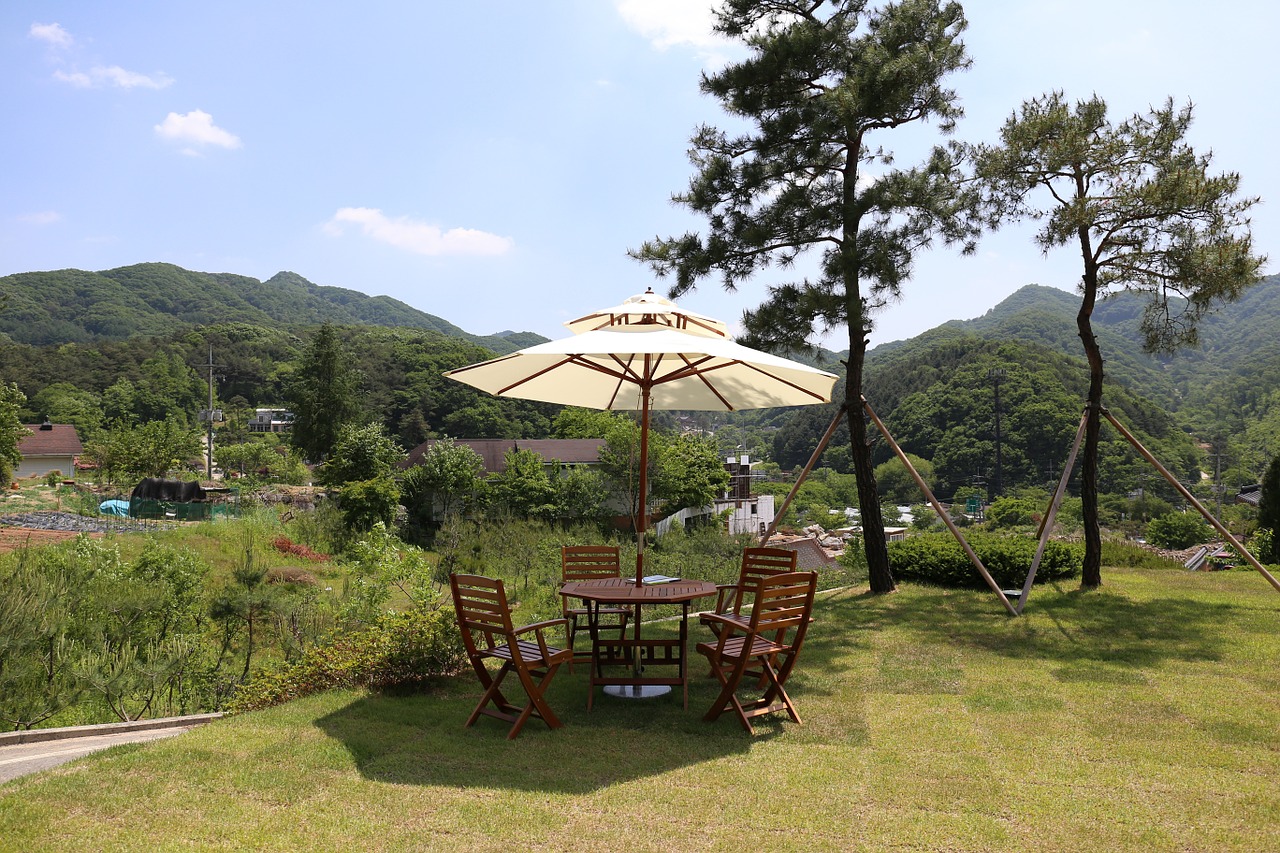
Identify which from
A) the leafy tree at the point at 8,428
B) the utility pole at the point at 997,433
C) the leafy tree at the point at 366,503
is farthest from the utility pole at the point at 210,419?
the utility pole at the point at 997,433

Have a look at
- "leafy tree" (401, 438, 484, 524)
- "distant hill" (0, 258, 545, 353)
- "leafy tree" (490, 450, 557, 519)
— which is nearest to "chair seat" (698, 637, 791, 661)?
"leafy tree" (490, 450, 557, 519)

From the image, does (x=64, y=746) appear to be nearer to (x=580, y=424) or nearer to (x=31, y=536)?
(x=31, y=536)

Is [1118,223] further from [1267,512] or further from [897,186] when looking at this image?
[1267,512]

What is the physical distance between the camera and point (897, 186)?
9812 mm

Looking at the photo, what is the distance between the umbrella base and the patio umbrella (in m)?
0.78

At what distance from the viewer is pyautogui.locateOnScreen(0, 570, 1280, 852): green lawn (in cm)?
342

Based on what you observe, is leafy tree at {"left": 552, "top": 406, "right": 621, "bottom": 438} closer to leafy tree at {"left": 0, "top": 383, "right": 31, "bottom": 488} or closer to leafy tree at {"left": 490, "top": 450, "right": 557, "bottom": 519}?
leafy tree at {"left": 490, "top": 450, "right": 557, "bottom": 519}

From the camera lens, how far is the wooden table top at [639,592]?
5.47 meters

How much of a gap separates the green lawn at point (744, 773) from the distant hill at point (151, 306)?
8282 cm

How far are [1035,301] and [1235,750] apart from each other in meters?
116

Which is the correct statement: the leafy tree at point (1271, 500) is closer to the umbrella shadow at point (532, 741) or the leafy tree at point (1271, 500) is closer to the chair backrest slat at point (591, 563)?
the chair backrest slat at point (591, 563)

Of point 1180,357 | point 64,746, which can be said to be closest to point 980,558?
point 64,746

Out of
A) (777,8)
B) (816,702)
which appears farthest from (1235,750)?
(777,8)

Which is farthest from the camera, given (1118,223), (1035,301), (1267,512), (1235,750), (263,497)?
(1035,301)
